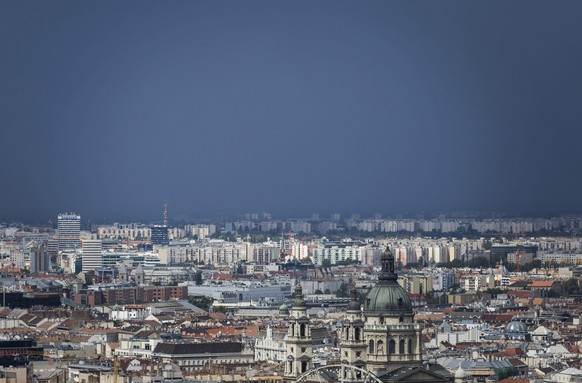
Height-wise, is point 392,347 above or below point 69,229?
below

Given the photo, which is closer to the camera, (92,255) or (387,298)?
(387,298)

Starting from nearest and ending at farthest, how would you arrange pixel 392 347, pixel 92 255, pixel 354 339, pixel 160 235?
pixel 354 339, pixel 392 347, pixel 92 255, pixel 160 235

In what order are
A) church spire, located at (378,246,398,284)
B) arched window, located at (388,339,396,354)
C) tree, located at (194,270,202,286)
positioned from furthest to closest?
tree, located at (194,270,202,286)
church spire, located at (378,246,398,284)
arched window, located at (388,339,396,354)

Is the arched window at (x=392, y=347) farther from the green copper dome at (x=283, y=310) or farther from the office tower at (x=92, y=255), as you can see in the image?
the office tower at (x=92, y=255)

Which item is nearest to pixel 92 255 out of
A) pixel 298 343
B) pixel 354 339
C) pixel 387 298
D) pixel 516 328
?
pixel 516 328

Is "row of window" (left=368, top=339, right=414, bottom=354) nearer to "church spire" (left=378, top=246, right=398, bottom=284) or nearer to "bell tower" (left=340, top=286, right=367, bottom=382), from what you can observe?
"bell tower" (left=340, top=286, right=367, bottom=382)

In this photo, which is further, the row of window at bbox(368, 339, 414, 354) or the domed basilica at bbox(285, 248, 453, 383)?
the row of window at bbox(368, 339, 414, 354)

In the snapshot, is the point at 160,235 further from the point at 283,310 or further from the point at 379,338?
the point at 379,338

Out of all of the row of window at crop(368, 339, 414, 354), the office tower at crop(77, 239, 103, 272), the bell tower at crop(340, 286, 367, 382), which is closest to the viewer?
the bell tower at crop(340, 286, 367, 382)

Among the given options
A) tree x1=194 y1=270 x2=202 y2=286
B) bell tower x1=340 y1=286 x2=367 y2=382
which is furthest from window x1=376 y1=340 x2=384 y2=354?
tree x1=194 y1=270 x2=202 y2=286
